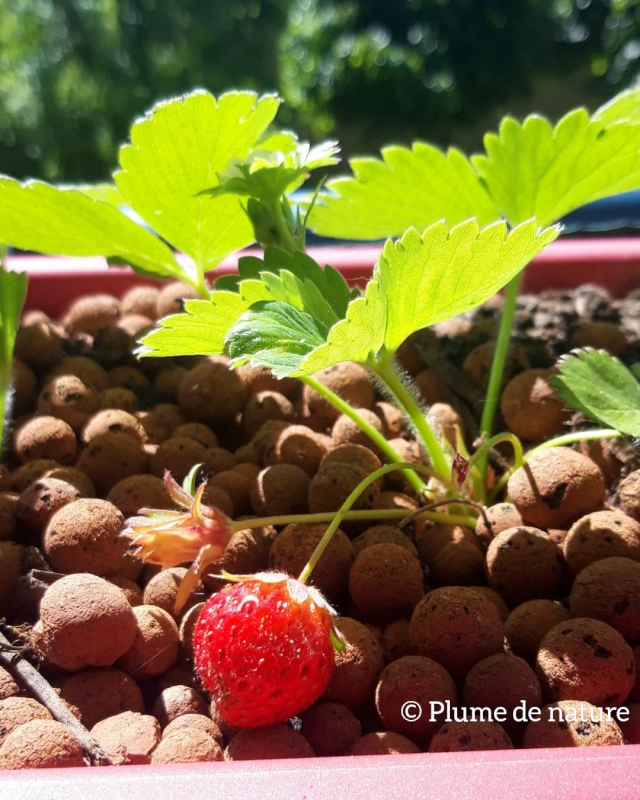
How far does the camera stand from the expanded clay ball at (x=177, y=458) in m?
0.67

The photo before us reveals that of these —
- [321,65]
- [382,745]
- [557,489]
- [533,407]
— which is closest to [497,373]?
[533,407]

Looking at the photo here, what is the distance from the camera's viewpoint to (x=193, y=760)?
0.44m

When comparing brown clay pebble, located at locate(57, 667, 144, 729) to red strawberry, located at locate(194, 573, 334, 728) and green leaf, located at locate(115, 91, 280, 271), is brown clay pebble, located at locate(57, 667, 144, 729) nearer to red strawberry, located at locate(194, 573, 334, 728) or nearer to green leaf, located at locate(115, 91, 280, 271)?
red strawberry, located at locate(194, 573, 334, 728)

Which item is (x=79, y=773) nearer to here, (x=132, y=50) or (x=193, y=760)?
(x=193, y=760)

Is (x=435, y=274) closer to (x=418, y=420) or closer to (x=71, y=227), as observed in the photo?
(x=418, y=420)

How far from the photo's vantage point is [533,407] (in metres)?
0.71

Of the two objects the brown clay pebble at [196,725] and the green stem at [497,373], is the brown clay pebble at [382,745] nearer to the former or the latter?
the brown clay pebble at [196,725]

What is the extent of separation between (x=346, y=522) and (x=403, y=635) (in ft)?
0.33

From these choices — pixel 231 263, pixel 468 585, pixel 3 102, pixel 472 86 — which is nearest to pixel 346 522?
pixel 468 585

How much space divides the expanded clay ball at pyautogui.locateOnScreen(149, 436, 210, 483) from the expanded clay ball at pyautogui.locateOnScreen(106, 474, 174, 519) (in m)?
0.04

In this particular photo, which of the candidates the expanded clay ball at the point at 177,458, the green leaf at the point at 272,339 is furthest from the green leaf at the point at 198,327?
the expanded clay ball at the point at 177,458

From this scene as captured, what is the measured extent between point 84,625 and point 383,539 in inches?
7.8

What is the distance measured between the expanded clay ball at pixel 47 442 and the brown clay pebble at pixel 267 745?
12.5 inches

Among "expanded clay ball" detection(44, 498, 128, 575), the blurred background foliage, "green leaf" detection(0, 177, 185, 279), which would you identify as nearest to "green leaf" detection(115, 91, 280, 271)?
"green leaf" detection(0, 177, 185, 279)
